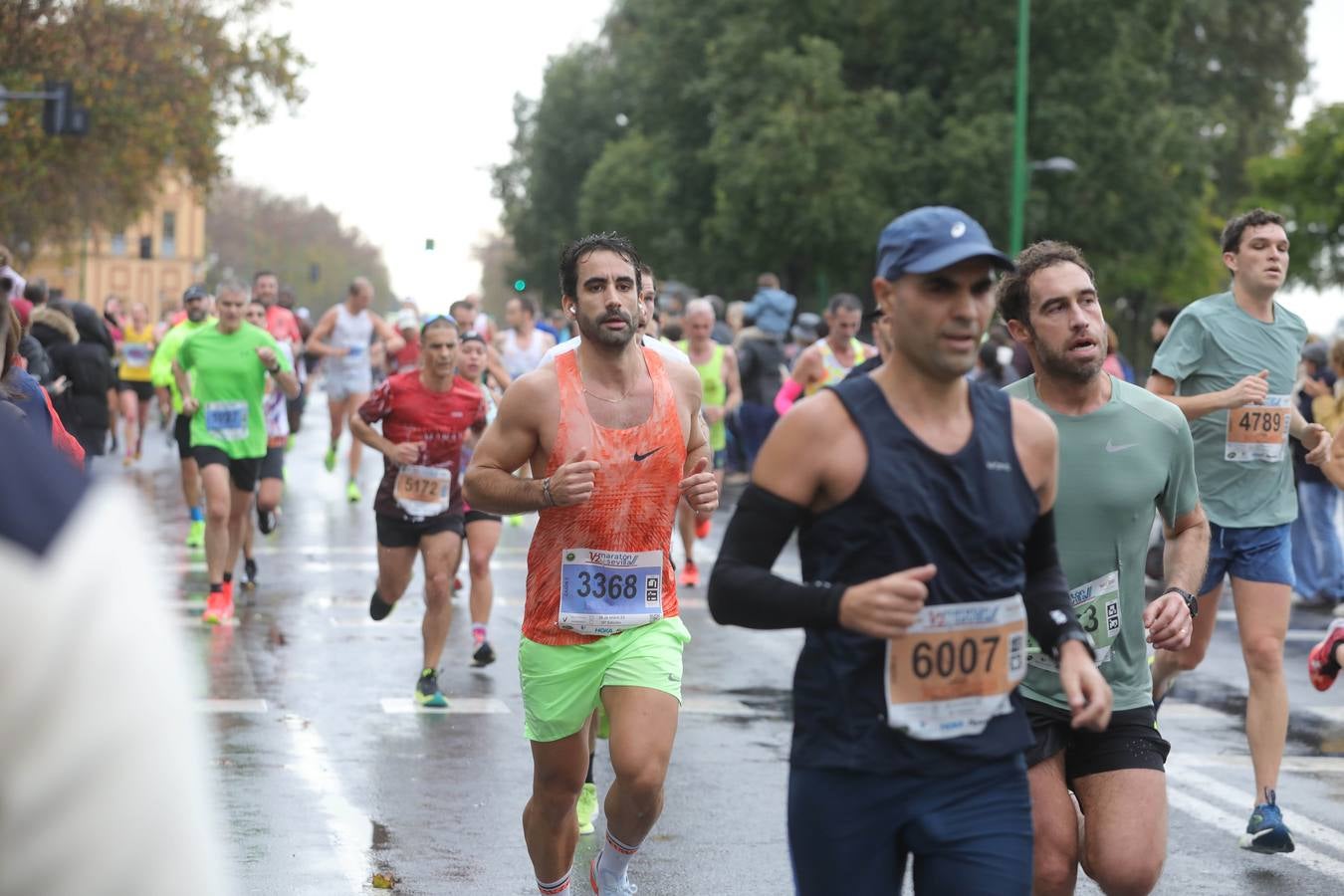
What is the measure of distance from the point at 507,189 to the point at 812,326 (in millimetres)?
61056

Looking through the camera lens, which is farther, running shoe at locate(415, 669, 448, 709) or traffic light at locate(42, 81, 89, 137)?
traffic light at locate(42, 81, 89, 137)

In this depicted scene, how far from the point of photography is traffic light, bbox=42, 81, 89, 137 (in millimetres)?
29844

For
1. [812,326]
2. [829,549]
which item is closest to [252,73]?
[812,326]

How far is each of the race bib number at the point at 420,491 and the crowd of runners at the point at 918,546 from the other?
2 cm

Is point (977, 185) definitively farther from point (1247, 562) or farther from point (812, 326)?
point (1247, 562)

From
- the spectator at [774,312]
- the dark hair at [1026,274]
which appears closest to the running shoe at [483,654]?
the dark hair at [1026,274]

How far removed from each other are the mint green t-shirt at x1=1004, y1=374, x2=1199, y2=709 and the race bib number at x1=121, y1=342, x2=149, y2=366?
24759 millimetres

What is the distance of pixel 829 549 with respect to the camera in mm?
3904

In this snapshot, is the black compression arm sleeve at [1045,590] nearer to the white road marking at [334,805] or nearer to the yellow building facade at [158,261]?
the white road marking at [334,805]

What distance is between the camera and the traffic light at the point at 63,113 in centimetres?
2984

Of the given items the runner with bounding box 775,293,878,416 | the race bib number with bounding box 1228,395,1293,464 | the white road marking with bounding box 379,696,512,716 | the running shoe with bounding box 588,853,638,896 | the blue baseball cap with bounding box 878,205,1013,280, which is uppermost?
the blue baseball cap with bounding box 878,205,1013,280

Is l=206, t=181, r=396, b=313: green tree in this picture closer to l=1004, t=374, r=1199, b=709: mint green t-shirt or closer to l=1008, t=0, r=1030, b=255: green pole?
l=1008, t=0, r=1030, b=255: green pole

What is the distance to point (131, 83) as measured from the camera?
3819cm

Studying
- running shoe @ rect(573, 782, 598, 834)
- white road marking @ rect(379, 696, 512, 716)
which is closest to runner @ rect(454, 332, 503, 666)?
white road marking @ rect(379, 696, 512, 716)
